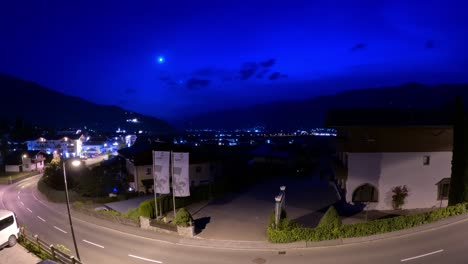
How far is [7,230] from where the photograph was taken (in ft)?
56.4

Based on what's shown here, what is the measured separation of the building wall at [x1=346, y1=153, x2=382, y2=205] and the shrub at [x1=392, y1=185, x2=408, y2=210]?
5.10 ft

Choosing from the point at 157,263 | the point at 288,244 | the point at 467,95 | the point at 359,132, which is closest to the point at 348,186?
the point at 359,132

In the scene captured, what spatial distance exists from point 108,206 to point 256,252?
19.8 m

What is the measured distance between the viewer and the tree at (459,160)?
23.9 meters

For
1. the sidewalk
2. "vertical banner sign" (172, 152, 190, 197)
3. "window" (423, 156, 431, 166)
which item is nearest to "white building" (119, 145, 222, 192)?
"vertical banner sign" (172, 152, 190, 197)

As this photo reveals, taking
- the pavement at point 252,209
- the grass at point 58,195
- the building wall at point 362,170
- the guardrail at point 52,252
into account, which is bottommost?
the grass at point 58,195

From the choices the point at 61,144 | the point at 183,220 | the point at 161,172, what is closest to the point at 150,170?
the point at 161,172

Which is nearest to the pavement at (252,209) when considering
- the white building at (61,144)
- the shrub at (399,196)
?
the shrub at (399,196)

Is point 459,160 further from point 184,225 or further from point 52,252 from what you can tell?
point 52,252

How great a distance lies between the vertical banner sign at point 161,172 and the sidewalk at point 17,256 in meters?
10.6

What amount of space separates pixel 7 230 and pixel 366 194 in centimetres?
2918

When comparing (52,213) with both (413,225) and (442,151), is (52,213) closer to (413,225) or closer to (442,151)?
(413,225)

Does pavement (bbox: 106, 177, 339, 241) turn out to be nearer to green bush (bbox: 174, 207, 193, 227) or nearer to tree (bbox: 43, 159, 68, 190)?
green bush (bbox: 174, 207, 193, 227)

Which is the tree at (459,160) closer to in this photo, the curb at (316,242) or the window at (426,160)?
the window at (426,160)
